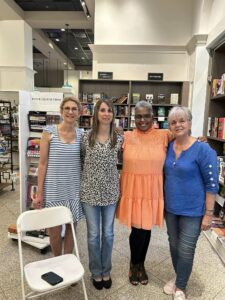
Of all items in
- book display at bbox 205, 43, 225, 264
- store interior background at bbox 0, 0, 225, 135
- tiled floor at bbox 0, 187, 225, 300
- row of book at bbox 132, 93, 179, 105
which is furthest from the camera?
row of book at bbox 132, 93, 179, 105

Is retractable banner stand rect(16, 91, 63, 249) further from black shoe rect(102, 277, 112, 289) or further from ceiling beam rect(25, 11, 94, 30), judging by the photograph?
ceiling beam rect(25, 11, 94, 30)

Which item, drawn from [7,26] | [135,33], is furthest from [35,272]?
[7,26]

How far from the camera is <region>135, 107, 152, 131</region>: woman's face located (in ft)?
5.98

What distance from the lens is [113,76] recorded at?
17.0 ft

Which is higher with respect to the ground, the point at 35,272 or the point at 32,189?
the point at 32,189

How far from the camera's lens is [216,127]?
3.25 m

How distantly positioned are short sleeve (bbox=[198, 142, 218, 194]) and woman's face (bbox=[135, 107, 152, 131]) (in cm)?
43

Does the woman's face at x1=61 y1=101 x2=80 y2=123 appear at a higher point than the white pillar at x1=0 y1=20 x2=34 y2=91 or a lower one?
lower

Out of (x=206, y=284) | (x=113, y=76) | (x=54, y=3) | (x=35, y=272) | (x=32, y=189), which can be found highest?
(x=54, y=3)

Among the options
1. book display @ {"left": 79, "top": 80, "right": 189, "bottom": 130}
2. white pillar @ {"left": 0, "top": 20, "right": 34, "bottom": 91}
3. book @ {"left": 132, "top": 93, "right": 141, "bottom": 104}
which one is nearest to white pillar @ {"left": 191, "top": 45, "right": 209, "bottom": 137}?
book display @ {"left": 79, "top": 80, "right": 189, "bottom": 130}

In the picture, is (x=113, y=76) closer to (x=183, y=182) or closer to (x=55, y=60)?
(x=183, y=182)

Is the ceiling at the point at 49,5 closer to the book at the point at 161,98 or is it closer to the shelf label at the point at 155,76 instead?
the shelf label at the point at 155,76

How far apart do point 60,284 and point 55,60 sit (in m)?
10.9

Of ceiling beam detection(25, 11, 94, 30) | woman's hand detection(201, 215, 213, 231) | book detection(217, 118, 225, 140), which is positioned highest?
ceiling beam detection(25, 11, 94, 30)
